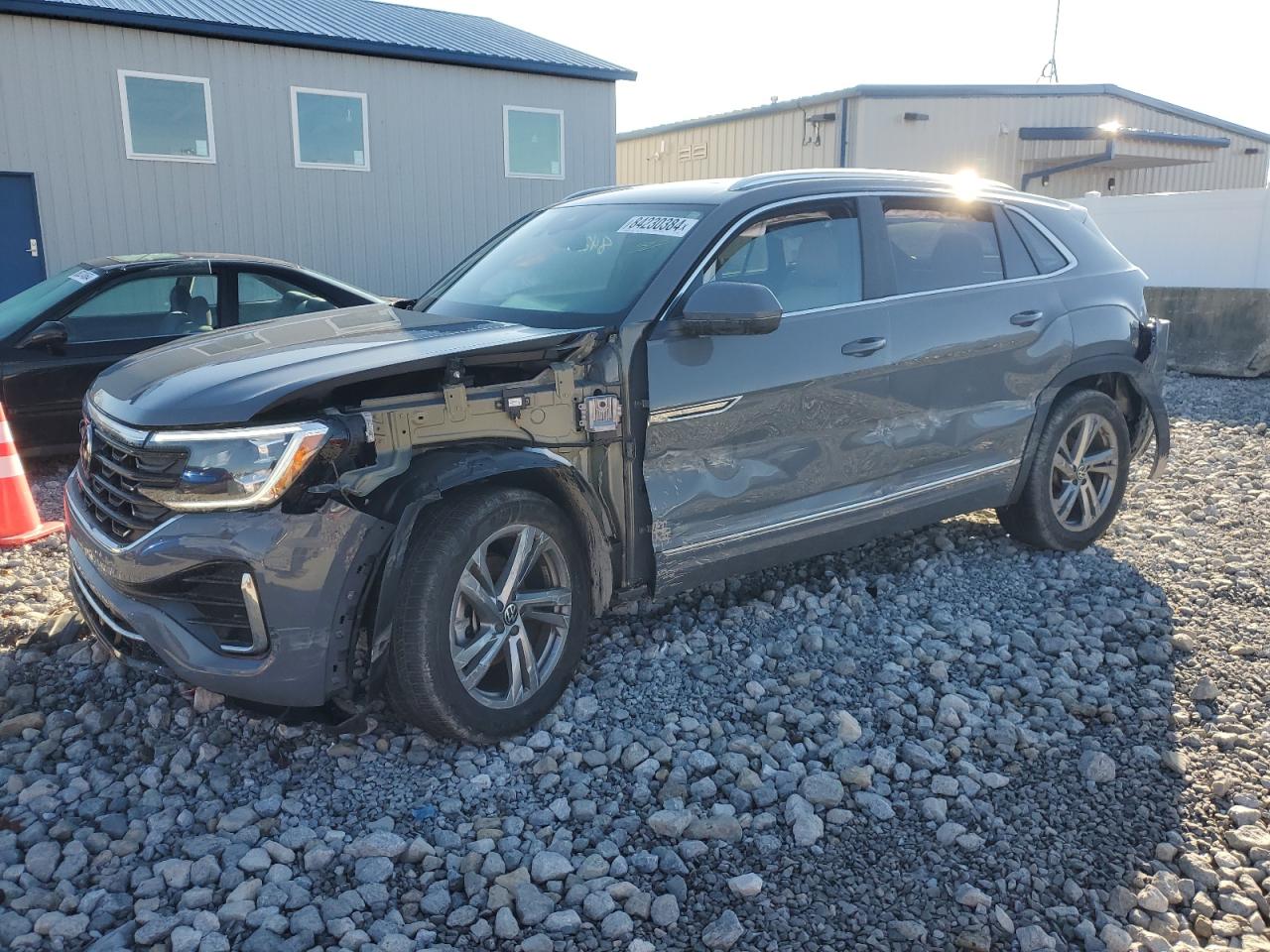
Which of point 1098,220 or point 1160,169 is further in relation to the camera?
point 1160,169

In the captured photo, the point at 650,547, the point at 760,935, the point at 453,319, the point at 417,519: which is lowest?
the point at 760,935

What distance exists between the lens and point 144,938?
8.30 ft

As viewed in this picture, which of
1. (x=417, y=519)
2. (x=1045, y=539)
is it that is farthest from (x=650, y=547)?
(x=1045, y=539)

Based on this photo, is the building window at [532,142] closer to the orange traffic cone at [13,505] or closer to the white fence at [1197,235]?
A: the white fence at [1197,235]

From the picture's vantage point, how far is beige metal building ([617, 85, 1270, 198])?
19.8 meters

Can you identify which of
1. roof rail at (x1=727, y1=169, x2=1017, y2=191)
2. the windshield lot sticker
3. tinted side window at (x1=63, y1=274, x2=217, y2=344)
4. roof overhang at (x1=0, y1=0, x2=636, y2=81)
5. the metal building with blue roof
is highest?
roof overhang at (x1=0, y1=0, x2=636, y2=81)

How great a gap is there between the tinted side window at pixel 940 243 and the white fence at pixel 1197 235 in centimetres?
922

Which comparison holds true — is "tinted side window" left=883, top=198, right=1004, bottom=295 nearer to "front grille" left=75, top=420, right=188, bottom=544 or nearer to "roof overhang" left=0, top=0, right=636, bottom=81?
"front grille" left=75, top=420, right=188, bottom=544

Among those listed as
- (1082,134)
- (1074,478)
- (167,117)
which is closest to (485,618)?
(1074,478)

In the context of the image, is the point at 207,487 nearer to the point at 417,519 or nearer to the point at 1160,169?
the point at 417,519

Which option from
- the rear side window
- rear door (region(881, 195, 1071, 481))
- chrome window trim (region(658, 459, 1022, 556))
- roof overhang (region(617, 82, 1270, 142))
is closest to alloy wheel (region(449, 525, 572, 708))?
chrome window trim (region(658, 459, 1022, 556))

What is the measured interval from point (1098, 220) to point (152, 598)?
582 inches

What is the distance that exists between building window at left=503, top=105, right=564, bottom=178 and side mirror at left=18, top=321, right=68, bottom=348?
28.5 ft

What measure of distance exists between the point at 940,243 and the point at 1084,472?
4.82 ft
